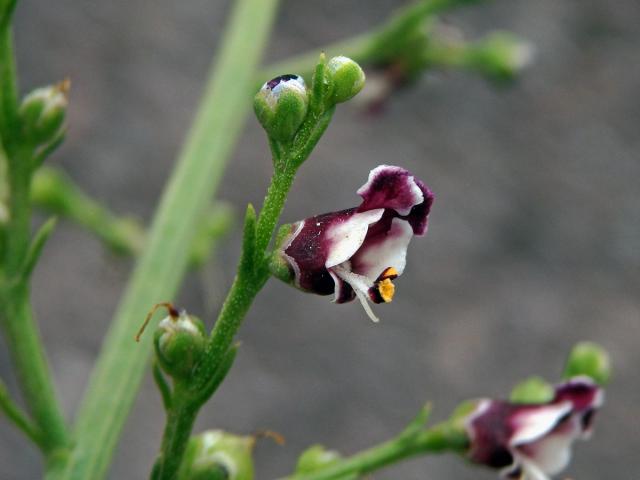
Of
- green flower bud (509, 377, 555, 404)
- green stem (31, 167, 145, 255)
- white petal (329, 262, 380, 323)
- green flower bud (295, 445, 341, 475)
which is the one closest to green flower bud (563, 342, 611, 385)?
green flower bud (509, 377, 555, 404)

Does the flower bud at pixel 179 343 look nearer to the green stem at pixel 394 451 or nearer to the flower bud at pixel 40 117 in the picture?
the green stem at pixel 394 451

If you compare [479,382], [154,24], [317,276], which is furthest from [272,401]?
[317,276]

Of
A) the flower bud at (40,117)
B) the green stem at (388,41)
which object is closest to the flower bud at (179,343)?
the flower bud at (40,117)

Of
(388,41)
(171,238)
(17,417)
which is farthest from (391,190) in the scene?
(388,41)

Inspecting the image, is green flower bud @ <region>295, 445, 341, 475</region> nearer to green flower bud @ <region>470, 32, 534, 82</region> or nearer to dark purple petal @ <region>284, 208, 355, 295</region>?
dark purple petal @ <region>284, 208, 355, 295</region>

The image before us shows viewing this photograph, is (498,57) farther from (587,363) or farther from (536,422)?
(536,422)

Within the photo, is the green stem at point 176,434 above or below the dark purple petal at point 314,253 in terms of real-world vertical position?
below

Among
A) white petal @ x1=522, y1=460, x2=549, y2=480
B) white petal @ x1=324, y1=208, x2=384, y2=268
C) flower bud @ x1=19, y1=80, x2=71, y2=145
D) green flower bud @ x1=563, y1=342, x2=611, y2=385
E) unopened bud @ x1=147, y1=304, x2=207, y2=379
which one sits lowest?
unopened bud @ x1=147, y1=304, x2=207, y2=379

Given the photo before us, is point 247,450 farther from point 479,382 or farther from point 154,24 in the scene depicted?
point 154,24
